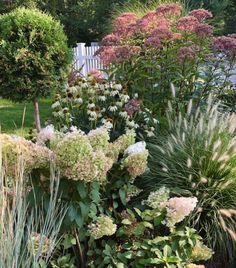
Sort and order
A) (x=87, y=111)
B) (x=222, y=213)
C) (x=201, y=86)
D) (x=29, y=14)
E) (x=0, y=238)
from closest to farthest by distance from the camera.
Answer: (x=0, y=238) → (x=222, y=213) → (x=87, y=111) → (x=201, y=86) → (x=29, y=14)

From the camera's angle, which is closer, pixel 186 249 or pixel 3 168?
pixel 3 168

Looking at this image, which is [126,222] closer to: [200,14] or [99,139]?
[99,139]

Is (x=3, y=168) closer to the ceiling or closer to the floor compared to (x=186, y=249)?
closer to the ceiling

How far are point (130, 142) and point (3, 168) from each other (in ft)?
3.15

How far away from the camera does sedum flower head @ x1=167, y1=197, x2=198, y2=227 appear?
8.29ft

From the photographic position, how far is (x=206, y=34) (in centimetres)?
407

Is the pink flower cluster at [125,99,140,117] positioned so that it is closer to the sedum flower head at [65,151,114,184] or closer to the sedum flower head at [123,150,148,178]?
the sedum flower head at [123,150,148,178]

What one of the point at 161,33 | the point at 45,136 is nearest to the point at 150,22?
the point at 161,33

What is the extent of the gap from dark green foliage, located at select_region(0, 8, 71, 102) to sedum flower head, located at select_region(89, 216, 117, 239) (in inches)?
115

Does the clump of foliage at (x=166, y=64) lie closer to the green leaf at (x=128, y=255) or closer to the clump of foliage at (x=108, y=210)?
the clump of foliage at (x=108, y=210)

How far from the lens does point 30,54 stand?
16.8ft

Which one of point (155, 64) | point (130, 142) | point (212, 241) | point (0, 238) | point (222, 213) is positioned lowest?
point (212, 241)

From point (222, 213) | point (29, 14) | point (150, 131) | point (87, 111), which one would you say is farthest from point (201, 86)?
point (29, 14)

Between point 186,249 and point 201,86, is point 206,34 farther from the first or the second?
point 186,249
